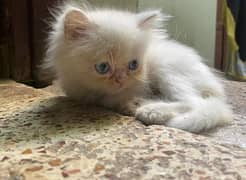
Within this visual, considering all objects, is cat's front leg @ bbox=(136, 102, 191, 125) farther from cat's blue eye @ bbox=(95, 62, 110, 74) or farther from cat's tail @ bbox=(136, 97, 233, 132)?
cat's blue eye @ bbox=(95, 62, 110, 74)

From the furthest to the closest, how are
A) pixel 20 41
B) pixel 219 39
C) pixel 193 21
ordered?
pixel 219 39 < pixel 193 21 < pixel 20 41

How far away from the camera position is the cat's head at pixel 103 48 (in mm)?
1136

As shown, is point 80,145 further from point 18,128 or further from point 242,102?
point 242,102

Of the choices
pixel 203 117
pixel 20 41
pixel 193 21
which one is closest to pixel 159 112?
pixel 203 117

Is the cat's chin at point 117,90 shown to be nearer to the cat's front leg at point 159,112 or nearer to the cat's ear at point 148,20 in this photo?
the cat's front leg at point 159,112

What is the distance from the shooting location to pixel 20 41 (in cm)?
190

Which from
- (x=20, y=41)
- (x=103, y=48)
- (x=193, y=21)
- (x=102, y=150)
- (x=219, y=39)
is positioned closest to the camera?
(x=102, y=150)

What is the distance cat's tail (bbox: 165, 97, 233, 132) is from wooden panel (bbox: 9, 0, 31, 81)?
999mm

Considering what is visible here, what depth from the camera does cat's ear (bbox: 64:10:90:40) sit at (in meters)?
1.15

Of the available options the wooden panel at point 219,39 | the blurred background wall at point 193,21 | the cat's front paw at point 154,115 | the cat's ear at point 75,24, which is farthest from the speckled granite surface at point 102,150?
the wooden panel at point 219,39

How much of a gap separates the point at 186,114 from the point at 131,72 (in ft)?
0.67

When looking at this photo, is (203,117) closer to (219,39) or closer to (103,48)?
(103,48)

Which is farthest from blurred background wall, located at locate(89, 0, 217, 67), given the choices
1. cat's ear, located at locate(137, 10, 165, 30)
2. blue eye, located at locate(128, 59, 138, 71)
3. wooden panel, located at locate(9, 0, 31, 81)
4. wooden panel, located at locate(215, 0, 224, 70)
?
blue eye, located at locate(128, 59, 138, 71)

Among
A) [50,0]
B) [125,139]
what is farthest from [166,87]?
[50,0]
